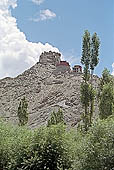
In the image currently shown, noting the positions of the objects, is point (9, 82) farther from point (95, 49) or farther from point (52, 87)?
point (95, 49)

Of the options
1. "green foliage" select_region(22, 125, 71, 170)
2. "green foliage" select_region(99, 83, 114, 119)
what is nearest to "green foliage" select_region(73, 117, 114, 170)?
"green foliage" select_region(22, 125, 71, 170)

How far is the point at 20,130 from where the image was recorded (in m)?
20.2

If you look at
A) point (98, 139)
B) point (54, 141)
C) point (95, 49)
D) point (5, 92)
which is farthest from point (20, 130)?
point (5, 92)

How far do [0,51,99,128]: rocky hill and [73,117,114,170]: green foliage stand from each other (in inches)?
2388

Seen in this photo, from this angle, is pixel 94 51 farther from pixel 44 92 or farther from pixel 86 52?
pixel 44 92

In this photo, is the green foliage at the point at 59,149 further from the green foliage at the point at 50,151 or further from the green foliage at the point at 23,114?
the green foliage at the point at 23,114

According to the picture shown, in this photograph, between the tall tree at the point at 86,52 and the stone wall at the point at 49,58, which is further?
the stone wall at the point at 49,58

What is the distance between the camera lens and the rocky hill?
3263 inches

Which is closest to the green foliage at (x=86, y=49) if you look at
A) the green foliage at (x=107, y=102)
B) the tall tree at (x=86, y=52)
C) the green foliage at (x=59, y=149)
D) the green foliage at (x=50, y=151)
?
the tall tree at (x=86, y=52)

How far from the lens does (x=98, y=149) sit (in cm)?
1305

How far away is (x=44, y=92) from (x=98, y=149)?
311 feet

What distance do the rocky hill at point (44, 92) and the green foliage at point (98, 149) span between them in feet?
199

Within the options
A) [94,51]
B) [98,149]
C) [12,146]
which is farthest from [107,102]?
[98,149]

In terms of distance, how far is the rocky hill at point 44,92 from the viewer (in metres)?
82.9
